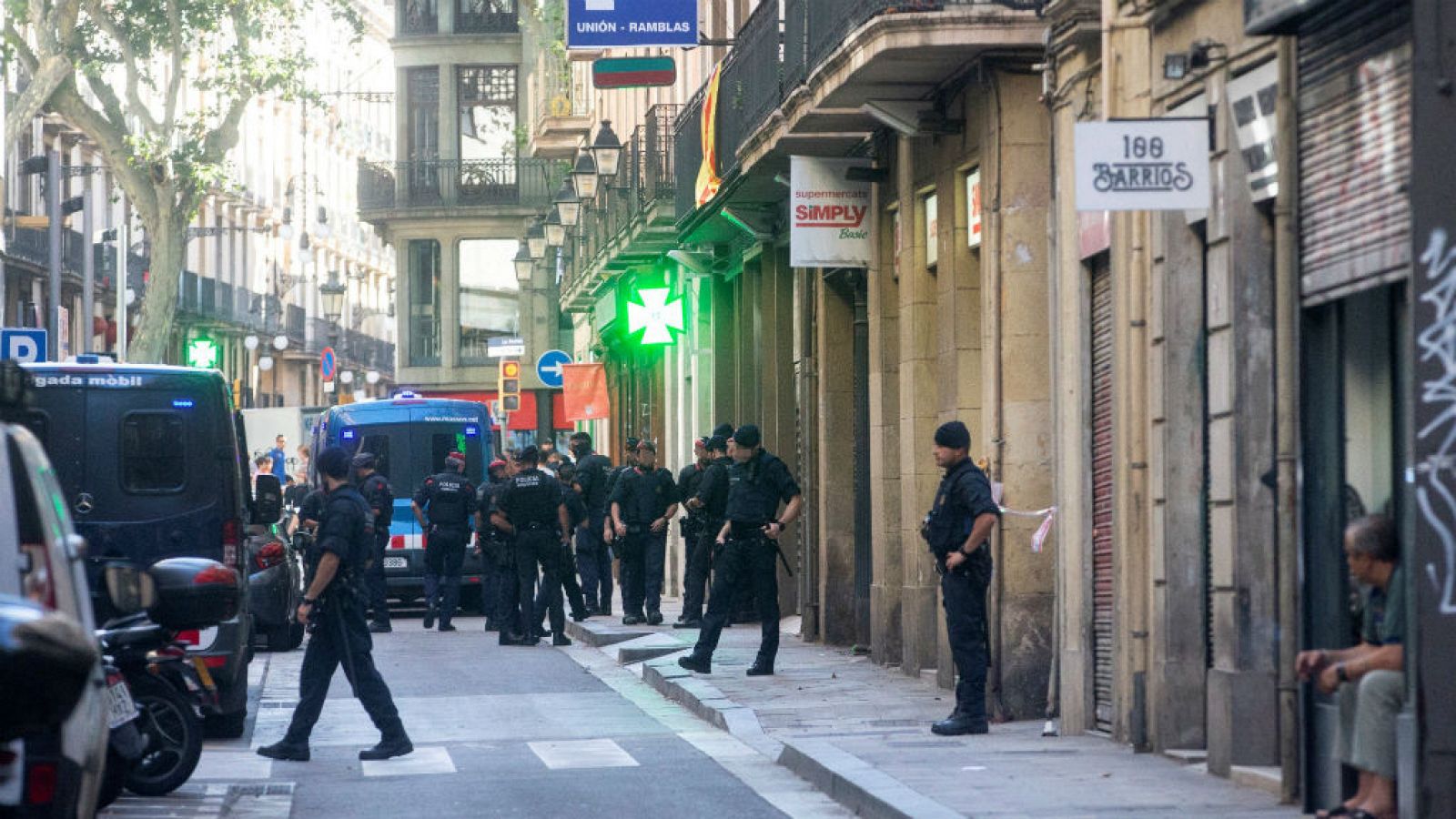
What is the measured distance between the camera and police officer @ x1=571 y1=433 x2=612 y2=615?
28.4m

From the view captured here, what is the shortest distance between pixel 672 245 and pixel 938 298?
15.9 m

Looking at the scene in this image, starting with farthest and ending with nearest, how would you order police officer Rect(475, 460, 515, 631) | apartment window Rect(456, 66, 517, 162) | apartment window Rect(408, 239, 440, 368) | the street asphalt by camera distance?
1. apartment window Rect(456, 66, 517, 162)
2. apartment window Rect(408, 239, 440, 368)
3. police officer Rect(475, 460, 515, 631)
4. the street asphalt

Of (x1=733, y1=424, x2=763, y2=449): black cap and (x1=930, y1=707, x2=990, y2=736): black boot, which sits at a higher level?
(x1=733, y1=424, x2=763, y2=449): black cap

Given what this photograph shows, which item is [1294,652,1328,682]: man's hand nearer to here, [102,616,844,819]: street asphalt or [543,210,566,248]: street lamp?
[102,616,844,819]: street asphalt

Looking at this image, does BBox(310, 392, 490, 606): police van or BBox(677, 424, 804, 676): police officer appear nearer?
BBox(677, 424, 804, 676): police officer

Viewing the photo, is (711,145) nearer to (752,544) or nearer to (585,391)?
(752,544)

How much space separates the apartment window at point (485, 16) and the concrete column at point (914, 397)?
47.1m

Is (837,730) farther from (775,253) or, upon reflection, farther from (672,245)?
(672,245)

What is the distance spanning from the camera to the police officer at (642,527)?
2686 centimetres

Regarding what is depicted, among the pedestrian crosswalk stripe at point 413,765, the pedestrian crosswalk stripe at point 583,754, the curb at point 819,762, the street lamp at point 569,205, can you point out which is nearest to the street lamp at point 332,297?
the street lamp at point 569,205

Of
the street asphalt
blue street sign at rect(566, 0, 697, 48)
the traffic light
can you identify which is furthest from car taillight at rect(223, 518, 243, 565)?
the traffic light

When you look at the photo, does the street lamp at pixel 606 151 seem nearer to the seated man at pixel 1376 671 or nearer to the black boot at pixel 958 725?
the black boot at pixel 958 725

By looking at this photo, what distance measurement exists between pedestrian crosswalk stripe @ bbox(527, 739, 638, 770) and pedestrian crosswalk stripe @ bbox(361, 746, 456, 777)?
53cm

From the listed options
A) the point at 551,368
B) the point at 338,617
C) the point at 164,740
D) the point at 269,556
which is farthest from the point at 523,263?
the point at 164,740
